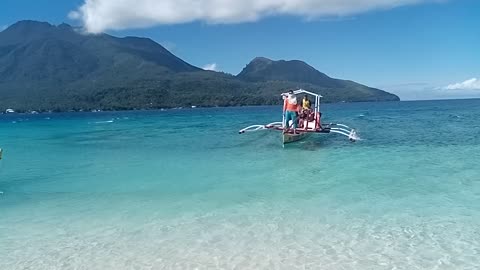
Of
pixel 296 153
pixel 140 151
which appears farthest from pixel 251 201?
pixel 140 151

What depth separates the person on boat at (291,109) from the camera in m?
25.5

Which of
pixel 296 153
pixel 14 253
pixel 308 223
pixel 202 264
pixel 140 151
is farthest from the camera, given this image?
pixel 140 151

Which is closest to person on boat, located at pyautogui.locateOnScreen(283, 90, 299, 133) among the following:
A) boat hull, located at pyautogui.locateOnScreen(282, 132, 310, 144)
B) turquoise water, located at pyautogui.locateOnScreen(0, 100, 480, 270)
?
boat hull, located at pyautogui.locateOnScreen(282, 132, 310, 144)

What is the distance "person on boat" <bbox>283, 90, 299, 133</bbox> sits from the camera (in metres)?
25.5

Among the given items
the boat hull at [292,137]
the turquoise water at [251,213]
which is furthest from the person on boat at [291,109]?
the turquoise water at [251,213]

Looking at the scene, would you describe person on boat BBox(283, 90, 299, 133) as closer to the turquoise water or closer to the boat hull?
the boat hull

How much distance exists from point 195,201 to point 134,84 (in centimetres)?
18016

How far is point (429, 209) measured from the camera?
35.8 feet

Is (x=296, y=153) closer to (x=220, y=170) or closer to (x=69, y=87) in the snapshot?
(x=220, y=170)

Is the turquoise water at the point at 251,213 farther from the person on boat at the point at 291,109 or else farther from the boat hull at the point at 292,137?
the person on boat at the point at 291,109

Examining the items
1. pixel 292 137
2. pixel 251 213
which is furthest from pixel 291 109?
pixel 251 213

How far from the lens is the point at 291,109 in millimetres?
25781

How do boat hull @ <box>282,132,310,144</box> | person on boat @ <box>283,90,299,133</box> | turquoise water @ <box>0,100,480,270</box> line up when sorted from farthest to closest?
person on boat @ <box>283,90,299,133</box>, boat hull @ <box>282,132,310,144</box>, turquoise water @ <box>0,100,480,270</box>

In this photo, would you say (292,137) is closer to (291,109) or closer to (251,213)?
(291,109)
